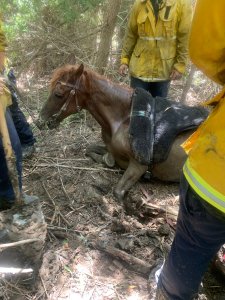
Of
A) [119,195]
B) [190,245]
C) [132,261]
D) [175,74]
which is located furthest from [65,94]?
[190,245]

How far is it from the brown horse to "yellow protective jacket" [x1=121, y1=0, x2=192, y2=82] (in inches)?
25.8

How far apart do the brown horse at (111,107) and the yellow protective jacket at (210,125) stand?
266 centimetres

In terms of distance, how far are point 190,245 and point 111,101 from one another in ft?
9.52

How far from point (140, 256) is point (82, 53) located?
517 cm

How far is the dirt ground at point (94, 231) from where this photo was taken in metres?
2.98

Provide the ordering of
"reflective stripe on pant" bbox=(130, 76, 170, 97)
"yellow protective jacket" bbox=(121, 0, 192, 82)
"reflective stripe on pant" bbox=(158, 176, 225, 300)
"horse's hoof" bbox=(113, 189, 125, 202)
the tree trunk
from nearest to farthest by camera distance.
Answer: "reflective stripe on pant" bbox=(158, 176, 225, 300)
"horse's hoof" bbox=(113, 189, 125, 202)
"yellow protective jacket" bbox=(121, 0, 192, 82)
"reflective stripe on pant" bbox=(130, 76, 170, 97)
the tree trunk

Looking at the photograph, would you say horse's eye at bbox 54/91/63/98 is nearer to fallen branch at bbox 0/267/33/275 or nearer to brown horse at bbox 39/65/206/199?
brown horse at bbox 39/65/206/199

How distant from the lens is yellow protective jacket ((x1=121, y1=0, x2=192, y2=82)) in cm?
473

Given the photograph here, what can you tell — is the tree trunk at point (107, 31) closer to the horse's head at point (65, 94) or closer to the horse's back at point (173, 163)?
the horse's head at point (65, 94)

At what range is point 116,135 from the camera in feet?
15.0

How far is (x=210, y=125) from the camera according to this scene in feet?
5.72

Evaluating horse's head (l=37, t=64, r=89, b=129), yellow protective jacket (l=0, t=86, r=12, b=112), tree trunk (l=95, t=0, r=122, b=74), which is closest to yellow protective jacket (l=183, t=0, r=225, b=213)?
yellow protective jacket (l=0, t=86, r=12, b=112)

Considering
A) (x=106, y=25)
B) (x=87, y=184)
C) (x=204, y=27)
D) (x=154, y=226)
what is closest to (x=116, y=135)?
(x=87, y=184)

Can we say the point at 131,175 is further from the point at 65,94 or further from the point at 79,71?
the point at 79,71
